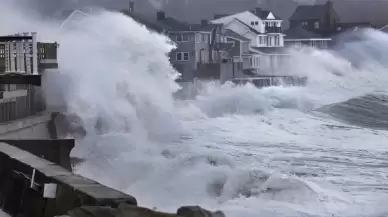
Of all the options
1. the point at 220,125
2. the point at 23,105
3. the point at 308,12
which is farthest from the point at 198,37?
the point at 23,105

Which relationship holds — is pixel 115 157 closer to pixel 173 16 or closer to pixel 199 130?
pixel 199 130

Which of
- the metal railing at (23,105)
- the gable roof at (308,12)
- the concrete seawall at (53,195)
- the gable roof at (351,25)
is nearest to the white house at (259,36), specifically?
the gable roof at (308,12)

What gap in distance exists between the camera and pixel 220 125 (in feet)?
13.2

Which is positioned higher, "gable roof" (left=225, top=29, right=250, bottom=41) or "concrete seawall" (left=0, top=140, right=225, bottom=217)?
"gable roof" (left=225, top=29, right=250, bottom=41)

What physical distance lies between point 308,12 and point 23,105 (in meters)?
2.17

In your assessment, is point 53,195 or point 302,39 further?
point 302,39

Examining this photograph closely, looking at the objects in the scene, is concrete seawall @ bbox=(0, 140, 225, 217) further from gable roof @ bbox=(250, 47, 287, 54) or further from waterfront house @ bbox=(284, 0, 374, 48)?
waterfront house @ bbox=(284, 0, 374, 48)

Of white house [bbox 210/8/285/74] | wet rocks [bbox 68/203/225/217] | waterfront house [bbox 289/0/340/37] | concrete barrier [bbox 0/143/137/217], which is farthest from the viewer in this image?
waterfront house [bbox 289/0/340/37]

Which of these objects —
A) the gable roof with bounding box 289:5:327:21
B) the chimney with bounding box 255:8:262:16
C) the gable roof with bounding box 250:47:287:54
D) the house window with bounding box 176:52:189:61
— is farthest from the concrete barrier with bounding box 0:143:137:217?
the gable roof with bounding box 289:5:327:21

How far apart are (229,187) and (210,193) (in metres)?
0.12

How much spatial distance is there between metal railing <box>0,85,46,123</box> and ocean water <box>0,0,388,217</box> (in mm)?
112

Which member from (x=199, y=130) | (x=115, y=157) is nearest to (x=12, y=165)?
(x=115, y=157)

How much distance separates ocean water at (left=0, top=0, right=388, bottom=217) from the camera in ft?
12.1

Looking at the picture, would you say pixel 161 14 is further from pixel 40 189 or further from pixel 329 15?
pixel 40 189
